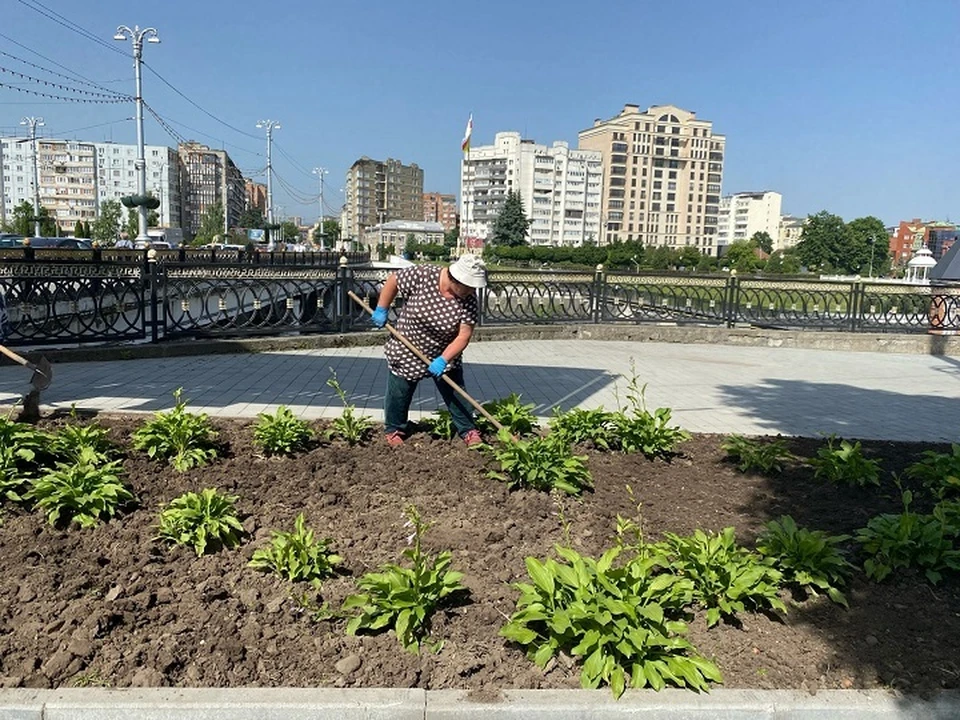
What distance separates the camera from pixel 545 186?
442 ft

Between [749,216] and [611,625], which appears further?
[749,216]

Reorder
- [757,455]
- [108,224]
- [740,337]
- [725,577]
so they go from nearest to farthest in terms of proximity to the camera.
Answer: [725,577]
[757,455]
[740,337]
[108,224]

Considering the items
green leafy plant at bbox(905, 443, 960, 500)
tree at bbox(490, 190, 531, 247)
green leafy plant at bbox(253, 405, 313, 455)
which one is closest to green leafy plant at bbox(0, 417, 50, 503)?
green leafy plant at bbox(253, 405, 313, 455)

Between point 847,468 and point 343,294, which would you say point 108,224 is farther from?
point 847,468

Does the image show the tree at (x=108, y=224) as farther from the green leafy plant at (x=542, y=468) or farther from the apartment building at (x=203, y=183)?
the green leafy plant at (x=542, y=468)

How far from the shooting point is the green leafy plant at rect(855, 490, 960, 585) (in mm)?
3627

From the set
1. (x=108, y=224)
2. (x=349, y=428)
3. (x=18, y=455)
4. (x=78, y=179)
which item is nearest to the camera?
(x=18, y=455)

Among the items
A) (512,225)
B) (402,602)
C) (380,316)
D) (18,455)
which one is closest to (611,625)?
(402,602)

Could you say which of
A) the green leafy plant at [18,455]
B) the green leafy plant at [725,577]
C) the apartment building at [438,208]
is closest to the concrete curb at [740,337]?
the green leafy plant at [18,455]

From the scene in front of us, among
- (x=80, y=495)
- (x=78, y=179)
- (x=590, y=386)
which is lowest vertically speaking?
(x=590, y=386)

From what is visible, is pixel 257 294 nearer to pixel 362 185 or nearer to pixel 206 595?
pixel 206 595

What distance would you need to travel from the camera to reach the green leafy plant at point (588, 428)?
5516 mm

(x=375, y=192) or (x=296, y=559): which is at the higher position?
(x=375, y=192)

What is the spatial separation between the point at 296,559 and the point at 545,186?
136 meters
